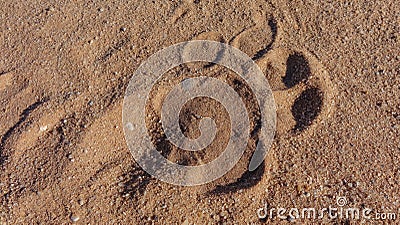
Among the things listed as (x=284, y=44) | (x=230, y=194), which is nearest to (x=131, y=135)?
(x=230, y=194)

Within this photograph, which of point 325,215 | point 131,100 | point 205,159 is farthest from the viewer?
point 131,100

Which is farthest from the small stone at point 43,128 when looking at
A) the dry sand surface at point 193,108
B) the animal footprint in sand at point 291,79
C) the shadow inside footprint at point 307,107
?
the shadow inside footprint at point 307,107

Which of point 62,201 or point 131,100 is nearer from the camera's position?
point 62,201

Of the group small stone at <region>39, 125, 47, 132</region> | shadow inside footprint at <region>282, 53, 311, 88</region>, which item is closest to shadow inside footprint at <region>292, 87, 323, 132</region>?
shadow inside footprint at <region>282, 53, 311, 88</region>

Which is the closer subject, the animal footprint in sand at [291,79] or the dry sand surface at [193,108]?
the dry sand surface at [193,108]

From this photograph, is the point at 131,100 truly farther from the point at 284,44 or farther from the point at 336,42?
the point at 336,42

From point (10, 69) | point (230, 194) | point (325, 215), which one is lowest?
point (325, 215)

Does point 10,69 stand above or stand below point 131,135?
above

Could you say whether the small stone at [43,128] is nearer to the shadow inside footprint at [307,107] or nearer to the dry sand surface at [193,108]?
the dry sand surface at [193,108]
